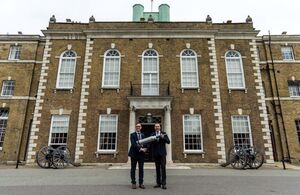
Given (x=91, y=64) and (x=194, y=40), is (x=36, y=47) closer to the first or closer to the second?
(x=91, y=64)

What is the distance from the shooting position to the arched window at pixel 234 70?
56.7 ft

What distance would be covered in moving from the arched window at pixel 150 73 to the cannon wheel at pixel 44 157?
24.2 feet

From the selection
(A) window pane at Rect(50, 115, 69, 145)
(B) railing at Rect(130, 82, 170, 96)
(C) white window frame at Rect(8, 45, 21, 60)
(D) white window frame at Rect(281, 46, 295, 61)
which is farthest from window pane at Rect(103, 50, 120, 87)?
(D) white window frame at Rect(281, 46, 295, 61)

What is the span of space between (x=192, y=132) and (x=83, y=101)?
832 centimetres

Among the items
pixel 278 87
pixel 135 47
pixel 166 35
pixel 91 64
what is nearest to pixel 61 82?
pixel 91 64

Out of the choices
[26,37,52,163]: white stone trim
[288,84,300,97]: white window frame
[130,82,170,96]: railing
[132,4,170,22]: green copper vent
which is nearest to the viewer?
[26,37,52,163]: white stone trim

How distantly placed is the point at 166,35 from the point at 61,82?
30.2 ft

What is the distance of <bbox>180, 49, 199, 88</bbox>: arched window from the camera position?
Answer: 1719cm

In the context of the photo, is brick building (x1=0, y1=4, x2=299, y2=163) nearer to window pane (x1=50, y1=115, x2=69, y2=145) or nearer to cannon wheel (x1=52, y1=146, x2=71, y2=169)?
window pane (x1=50, y1=115, x2=69, y2=145)

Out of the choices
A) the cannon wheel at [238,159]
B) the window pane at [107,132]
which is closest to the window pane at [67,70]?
the window pane at [107,132]

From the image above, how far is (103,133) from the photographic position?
16.0 metres

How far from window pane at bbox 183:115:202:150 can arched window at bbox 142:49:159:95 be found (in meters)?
3.10

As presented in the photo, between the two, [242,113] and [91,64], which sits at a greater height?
[91,64]

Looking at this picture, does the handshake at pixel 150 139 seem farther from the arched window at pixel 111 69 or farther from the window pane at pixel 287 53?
the window pane at pixel 287 53
